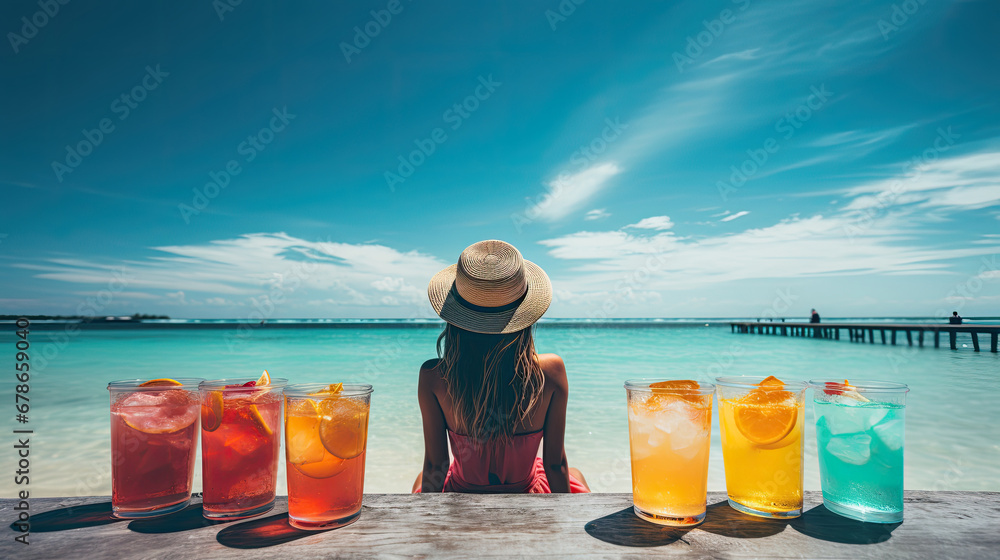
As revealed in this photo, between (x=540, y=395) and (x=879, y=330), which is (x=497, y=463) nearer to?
(x=540, y=395)

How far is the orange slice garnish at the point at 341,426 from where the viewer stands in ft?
2.75

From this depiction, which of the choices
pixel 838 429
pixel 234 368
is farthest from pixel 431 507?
pixel 234 368

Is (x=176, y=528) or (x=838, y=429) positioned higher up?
(x=838, y=429)

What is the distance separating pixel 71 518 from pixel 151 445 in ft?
0.66

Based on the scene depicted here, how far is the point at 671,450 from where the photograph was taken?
2.80 feet

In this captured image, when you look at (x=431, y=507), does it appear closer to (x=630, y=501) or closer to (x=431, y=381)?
(x=630, y=501)

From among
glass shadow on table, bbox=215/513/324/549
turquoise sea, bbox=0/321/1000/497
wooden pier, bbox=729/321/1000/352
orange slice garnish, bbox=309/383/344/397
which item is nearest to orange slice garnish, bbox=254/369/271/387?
orange slice garnish, bbox=309/383/344/397

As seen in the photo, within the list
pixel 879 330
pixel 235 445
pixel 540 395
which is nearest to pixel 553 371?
pixel 540 395

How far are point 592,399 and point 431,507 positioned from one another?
650 centimetres

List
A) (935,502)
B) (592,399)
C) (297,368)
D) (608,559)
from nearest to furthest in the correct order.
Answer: (608,559)
(935,502)
(592,399)
(297,368)

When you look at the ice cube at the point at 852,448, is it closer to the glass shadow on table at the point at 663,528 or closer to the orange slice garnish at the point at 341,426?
the glass shadow on table at the point at 663,528

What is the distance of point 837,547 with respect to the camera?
2.42 ft

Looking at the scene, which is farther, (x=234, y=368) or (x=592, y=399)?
(x=234, y=368)

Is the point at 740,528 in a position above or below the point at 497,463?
above
